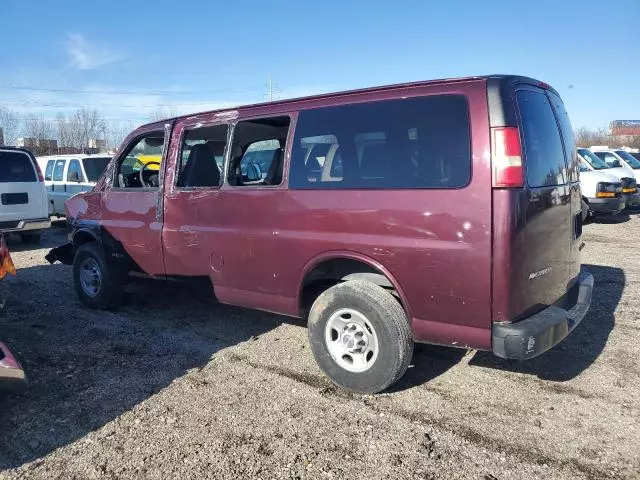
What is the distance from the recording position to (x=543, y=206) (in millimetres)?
3406

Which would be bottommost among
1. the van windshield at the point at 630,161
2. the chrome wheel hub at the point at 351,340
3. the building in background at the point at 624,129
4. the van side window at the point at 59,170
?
the chrome wheel hub at the point at 351,340

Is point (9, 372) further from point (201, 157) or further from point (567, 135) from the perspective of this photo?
point (567, 135)

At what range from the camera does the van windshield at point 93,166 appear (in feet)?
44.7

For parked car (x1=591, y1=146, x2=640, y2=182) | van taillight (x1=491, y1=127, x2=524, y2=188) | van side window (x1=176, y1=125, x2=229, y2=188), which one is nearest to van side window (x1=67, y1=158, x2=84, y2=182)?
van side window (x1=176, y1=125, x2=229, y2=188)

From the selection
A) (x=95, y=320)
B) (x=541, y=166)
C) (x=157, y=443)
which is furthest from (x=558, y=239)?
(x=95, y=320)

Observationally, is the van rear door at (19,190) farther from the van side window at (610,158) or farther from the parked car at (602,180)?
the van side window at (610,158)

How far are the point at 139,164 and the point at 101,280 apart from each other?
1.42 m

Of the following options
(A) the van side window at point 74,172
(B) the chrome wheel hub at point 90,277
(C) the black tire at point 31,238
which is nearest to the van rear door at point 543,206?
(B) the chrome wheel hub at point 90,277

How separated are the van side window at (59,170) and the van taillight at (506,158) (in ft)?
45.4

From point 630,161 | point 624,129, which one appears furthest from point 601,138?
point 630,161

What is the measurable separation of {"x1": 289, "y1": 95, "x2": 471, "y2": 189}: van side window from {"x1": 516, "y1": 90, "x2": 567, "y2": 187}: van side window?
0.40m

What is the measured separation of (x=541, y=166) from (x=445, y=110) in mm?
759

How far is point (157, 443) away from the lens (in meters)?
3.20

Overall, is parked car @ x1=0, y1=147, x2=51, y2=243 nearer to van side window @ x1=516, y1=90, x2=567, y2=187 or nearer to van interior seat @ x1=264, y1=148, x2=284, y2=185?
van interior seat @ x1=264, y1=148, x2=284, y2=185
